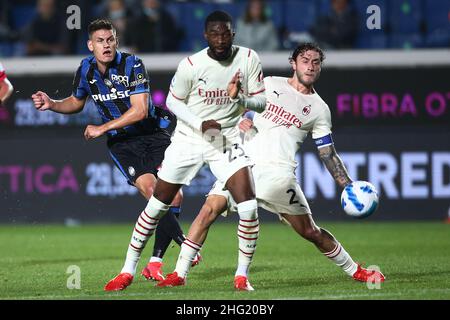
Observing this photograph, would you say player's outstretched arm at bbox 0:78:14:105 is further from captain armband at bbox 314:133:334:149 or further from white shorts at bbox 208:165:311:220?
captain armband at bbox 314:133:334:149

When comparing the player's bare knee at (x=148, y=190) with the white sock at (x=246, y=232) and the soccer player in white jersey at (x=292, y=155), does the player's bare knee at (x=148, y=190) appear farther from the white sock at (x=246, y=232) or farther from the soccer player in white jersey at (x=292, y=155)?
the white sock at (x=246, y=232)

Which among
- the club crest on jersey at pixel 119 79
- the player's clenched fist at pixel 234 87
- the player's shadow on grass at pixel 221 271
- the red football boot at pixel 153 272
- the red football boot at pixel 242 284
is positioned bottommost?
the player's shadow on grass at pixel 221 271

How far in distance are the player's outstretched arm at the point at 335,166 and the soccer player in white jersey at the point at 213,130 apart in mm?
853

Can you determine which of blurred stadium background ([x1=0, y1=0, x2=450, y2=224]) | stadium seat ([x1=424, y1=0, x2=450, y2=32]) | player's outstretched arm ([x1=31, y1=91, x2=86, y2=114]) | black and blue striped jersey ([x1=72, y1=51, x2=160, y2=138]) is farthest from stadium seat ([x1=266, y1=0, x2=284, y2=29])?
player's outstretched arm ([x1=31, y1=91, x2=86, y2=114])

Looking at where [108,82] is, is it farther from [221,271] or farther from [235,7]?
[235,7]

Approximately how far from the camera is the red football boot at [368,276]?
28.1 ft

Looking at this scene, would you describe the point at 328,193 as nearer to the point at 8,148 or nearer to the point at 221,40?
the point at 8,148

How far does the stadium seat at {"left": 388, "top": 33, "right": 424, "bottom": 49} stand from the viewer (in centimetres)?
1652

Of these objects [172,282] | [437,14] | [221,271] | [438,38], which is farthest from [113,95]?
[437,14]

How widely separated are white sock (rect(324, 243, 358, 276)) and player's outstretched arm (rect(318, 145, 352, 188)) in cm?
53

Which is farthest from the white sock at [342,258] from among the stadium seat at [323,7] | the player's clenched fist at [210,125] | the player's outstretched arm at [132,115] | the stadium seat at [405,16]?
the stadium seat at [323,7]

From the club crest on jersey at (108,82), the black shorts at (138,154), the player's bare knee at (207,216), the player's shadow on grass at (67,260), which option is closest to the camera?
the player's bare knee at (207,216)

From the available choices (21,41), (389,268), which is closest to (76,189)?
(21,41)

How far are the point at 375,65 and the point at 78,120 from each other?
4.49 meters
